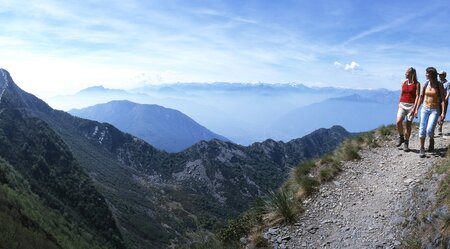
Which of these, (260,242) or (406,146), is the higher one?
(406,146)

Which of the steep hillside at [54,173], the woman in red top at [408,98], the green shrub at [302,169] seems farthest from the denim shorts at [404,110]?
the steep hillside at [54,173]

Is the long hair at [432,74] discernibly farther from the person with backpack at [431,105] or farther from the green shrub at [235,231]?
the green shrub at [235,231]

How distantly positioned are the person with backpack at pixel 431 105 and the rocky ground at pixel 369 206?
71cm

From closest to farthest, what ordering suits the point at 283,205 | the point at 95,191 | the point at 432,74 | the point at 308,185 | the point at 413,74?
the point at 283,205 < the point at 432,74 < the point at 308,185 < the point at 413,74 < the point at 95,191

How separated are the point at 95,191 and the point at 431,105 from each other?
91.6m

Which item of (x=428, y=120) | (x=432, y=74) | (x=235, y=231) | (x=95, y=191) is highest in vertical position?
(x=432, y=74)

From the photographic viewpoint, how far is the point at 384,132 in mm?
17719

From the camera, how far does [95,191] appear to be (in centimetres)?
9400

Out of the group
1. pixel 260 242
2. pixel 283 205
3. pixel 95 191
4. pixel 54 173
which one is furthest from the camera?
pixel 95 191

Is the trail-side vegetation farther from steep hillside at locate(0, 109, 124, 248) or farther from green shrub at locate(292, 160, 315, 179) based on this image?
steep hillside at locate(0, 109, 124, 248)

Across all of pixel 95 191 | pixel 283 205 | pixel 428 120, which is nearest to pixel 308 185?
pixel 283 205

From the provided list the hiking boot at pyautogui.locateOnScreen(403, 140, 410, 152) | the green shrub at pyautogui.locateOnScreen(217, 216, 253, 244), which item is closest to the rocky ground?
the hiking boot at pyautogui.locateOnScreen(403, 140, 410, 152)

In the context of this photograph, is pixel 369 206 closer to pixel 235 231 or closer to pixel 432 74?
pixel 235 231

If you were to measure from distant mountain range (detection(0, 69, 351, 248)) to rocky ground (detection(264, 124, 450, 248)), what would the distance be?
11.0ft
